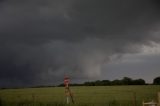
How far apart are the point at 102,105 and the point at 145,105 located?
5860mm

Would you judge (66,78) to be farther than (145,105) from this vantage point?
Yes

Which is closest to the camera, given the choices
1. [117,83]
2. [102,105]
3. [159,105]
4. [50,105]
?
[159,105]

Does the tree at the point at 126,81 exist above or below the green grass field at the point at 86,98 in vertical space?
above

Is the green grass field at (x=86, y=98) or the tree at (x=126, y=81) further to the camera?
the tree at (x=126, y=81)

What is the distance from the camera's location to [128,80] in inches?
3937

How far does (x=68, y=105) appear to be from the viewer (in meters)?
A: 33.5

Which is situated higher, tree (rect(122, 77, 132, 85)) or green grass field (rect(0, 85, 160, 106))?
tree (rect(122, 77, 132, 85))

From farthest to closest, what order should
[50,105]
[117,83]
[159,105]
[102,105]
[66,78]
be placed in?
[117,83]
[66,78]
[50,105]
[102,105]
[159,105]

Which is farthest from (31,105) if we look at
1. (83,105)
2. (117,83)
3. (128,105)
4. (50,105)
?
(117,83)

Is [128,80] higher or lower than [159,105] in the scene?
higher

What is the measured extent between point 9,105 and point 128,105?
402 inches

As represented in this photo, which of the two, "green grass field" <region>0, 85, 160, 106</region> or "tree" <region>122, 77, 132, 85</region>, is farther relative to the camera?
"tree" <region>122, 77, 132, 85</region>

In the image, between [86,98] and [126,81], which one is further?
[126,81]

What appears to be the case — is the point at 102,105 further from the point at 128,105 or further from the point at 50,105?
the point at 50,105
